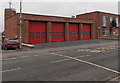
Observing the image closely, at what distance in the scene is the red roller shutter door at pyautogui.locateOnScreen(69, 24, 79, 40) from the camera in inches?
1221

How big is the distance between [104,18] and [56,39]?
2075cm

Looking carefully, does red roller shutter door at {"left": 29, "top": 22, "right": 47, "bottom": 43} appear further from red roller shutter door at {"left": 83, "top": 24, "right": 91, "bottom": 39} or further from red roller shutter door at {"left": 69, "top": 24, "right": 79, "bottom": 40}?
red roller shutter door at {"left": 83, "top": 24, "right": 91, "bottom": 39}

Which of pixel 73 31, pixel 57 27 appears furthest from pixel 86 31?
pixel 57 27

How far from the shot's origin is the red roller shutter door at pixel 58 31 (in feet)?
91.9

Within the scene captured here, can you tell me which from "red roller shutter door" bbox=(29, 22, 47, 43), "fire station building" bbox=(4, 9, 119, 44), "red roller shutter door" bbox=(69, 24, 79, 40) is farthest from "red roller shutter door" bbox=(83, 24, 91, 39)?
"red roller shutter door" bbox=(29, 22, 47, 43)

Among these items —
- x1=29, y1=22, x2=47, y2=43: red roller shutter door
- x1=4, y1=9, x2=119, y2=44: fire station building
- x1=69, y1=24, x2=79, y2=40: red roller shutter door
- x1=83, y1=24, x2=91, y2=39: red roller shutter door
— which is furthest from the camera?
x1=83, y1=24, x2=91, y2=39: red roller shutter door

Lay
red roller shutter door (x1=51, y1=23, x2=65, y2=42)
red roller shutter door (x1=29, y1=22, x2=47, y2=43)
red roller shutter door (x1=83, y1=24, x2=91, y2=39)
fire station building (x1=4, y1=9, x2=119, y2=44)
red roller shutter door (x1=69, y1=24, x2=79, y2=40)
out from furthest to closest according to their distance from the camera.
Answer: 1. red roller shutter door (x1=83, y1=24, x2=91, y2=39)
2. red roller shutter door (x1=69, y1=24, x2=79, y2=40)
3. red roller shutter door (x1=51, y1=23, x2=65, y2=42)
4. red roller shutter door (x1=29, y1=22, x2=47, y2=43)
5. fire station building (x1=4, y1=9, x2=119, y2=44)

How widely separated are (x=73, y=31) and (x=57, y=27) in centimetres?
518

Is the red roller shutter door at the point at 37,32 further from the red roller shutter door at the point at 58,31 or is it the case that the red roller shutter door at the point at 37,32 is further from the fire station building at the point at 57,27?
the red roller shutter door at the point at 58,31

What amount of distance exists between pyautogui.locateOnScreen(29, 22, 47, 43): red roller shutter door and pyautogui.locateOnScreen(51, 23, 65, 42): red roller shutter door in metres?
2.27

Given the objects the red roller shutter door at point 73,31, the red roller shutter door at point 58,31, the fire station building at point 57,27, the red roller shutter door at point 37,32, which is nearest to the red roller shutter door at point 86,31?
the fire station building at point 57,27

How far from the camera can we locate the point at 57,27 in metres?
28.8

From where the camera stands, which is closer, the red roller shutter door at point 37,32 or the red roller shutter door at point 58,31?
the red roller shutter door at point 37,32

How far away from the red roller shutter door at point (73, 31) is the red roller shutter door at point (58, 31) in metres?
2.19
